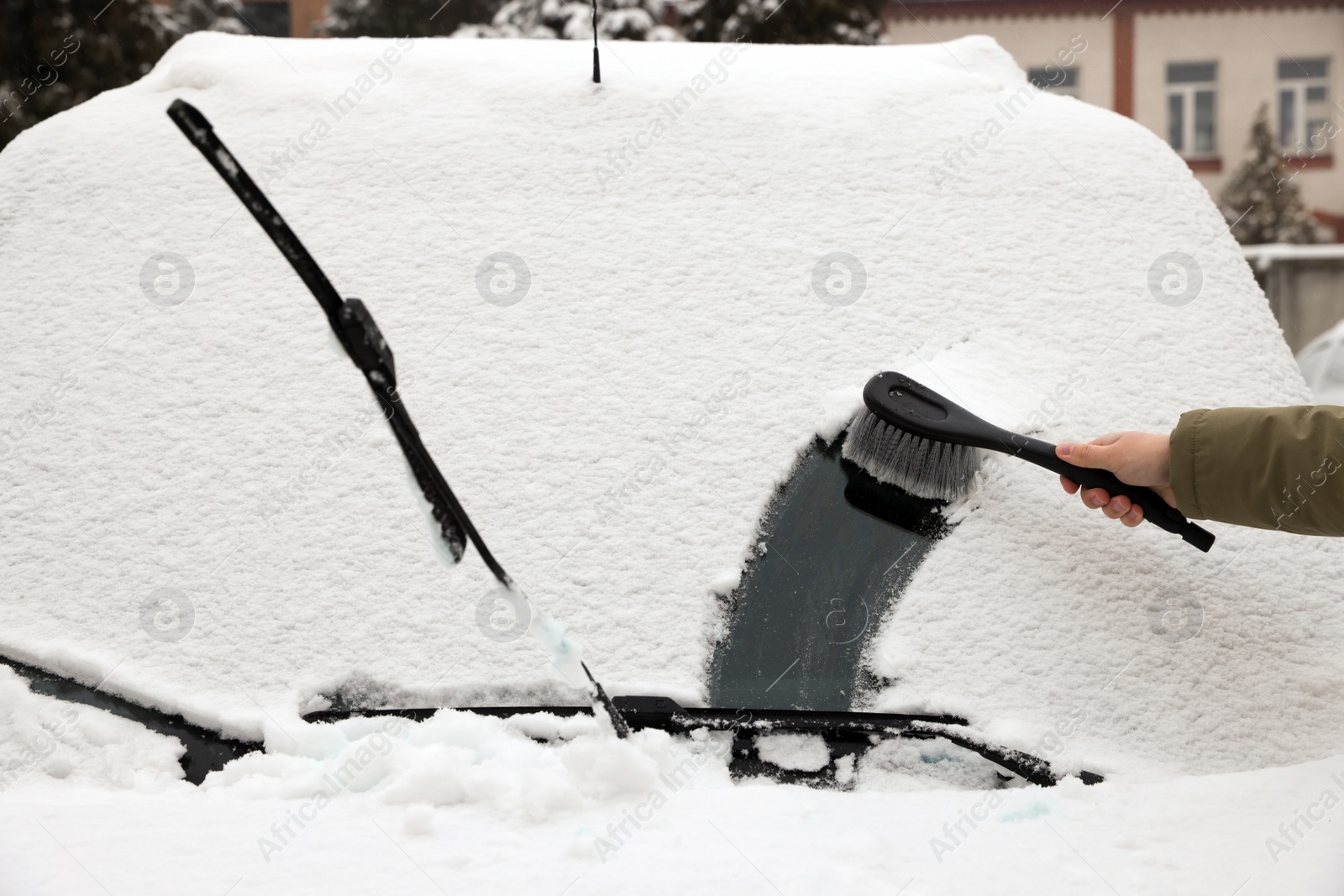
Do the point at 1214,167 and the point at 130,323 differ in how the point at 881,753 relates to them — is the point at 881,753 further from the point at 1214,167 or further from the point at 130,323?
the point at 1214,167

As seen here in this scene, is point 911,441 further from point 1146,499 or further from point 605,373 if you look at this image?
point 605,373

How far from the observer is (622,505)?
1554mm

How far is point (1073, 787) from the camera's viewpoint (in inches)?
49.8

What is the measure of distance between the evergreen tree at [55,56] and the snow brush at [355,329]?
32.1 feet

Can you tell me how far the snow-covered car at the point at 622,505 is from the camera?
1.18 metres

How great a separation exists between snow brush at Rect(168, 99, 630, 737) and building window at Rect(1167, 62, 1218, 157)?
1780cm

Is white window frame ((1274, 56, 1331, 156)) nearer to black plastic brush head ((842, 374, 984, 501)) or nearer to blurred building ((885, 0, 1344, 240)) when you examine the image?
blurred building ((885, 0, 1344, 240))

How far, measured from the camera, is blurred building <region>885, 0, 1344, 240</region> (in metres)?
16.1

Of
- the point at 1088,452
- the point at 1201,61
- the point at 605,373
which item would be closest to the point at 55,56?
the point at 605,373

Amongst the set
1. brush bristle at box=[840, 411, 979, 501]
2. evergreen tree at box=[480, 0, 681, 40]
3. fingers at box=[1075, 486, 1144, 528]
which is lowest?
fingers at box=[1075, 486, 1144, 528]

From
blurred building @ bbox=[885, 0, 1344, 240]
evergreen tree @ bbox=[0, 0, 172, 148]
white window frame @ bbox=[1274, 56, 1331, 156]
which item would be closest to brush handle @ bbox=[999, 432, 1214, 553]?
evergreen tree @ bbox=[0, 0, 172, 148]

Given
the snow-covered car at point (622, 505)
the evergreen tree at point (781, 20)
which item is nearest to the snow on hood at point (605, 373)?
the snow-covered car at point (622, 505)

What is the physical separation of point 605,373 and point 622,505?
24 cm

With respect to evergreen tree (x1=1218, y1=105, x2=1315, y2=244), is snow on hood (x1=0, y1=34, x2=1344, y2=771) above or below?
above
